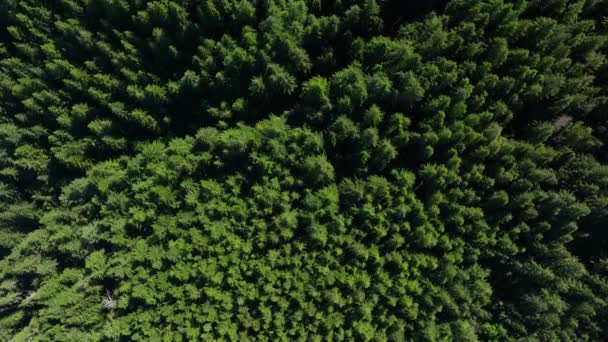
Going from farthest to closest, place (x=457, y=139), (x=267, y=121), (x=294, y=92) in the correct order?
(x=294, y=92), (x=267, y=121), (x=457, y=139)

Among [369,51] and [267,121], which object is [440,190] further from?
[267,121]

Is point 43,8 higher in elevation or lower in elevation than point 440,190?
lower

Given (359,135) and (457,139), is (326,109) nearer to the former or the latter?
(359,135)

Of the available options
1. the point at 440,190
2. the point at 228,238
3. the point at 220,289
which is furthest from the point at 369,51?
the point at 220,289

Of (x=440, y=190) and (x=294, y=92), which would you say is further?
(x=294, y=92)

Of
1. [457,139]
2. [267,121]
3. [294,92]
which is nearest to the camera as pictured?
[457,139]

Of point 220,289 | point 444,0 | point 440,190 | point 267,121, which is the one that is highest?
point 444,0
